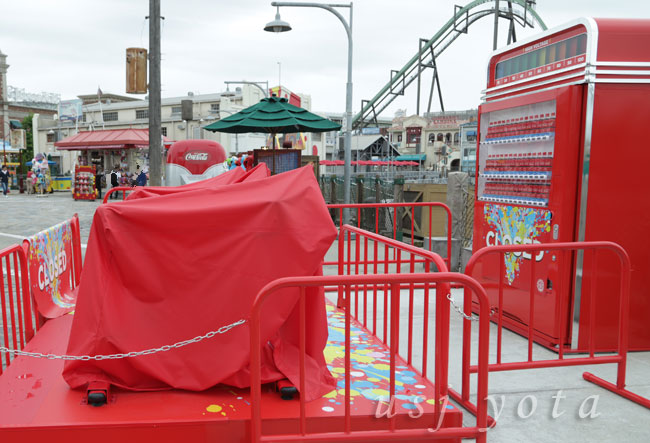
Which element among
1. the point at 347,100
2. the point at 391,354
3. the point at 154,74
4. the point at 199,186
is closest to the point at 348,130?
the point at 347,100

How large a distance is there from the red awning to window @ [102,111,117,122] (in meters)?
19.8

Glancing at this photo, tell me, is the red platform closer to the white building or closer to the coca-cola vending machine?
the coca-cola vending machine

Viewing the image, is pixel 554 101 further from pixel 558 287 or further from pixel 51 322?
pixel 51 322

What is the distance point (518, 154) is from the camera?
18.4 ft

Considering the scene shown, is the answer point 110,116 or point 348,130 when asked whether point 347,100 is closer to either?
point 348,130

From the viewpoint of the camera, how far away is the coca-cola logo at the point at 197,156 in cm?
1384

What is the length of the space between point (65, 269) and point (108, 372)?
2.70 m

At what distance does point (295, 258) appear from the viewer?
124 inches

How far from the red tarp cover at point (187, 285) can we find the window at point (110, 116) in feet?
194

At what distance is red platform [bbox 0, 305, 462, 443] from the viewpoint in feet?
9.04

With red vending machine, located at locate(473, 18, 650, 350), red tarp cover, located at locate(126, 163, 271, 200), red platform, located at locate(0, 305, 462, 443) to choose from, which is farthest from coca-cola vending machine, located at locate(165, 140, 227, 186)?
red platform, located at locate(0, 305, 462, 443)

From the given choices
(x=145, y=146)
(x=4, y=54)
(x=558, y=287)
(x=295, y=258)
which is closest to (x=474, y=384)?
(x=558, y=287)

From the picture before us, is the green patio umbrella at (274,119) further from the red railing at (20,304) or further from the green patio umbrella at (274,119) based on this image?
the red railing at (20,304)

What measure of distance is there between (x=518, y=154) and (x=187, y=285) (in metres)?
3.97
